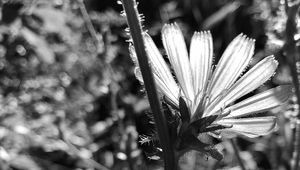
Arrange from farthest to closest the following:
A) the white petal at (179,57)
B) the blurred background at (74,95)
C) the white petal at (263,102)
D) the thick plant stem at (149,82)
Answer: the blurred background at (74,95), the white petal at (179,57), the white petal at (263,102), the thick plant stem at (149,82)

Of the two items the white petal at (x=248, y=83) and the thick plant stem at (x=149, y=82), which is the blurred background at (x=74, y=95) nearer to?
the white petal at (x=248, y=83)

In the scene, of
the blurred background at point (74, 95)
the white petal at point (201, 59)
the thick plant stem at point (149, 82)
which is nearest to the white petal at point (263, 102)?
the white petal at point (201, 59)

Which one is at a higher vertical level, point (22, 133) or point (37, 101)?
point (37, 101)

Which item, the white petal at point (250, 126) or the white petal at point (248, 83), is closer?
the white petal at point (250, 126)

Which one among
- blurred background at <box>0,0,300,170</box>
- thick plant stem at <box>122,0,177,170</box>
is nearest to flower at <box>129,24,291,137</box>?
thick plant stem at <box>122,0,177,170</box>

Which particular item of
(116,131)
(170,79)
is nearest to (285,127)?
(116,131)

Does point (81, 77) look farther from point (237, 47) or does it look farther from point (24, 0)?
point (237, 47)

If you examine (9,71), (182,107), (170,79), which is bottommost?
(182,107)
